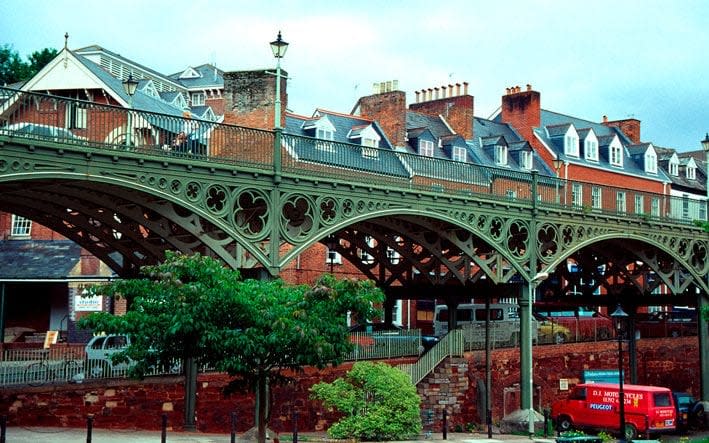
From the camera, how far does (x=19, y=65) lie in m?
75.3

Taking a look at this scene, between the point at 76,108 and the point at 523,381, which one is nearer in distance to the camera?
the point at 76,108

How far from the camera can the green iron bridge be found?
860 inches

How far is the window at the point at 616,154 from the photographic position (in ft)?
206

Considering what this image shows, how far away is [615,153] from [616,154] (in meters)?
0.11

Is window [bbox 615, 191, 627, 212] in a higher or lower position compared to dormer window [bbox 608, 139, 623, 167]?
lower

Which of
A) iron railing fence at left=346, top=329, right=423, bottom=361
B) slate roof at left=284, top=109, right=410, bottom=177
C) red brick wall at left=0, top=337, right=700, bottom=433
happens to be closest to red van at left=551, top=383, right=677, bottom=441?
red brick wall at left=0, top=337, right=700, bottom=433

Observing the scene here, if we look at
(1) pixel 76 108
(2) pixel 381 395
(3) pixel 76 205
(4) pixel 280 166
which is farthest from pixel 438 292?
(1) pixel 76 108

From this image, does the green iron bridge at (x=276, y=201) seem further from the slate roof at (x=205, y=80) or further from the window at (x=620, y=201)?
the slate roof at (x=205, y=80)

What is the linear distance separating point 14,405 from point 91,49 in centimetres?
5453

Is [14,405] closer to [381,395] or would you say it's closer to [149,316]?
[149,316]

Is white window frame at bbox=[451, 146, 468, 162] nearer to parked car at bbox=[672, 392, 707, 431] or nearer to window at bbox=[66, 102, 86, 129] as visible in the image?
parked car at bbox=[672, 392, 707, 431]

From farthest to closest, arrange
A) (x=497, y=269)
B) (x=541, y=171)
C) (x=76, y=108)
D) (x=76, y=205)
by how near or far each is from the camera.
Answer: (x=541, y=171)
(x=497, y=269)
(x=76, y=205)
(x=76, y=108)

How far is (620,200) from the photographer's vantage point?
125 feet

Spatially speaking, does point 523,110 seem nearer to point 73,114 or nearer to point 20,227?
point 20,227
